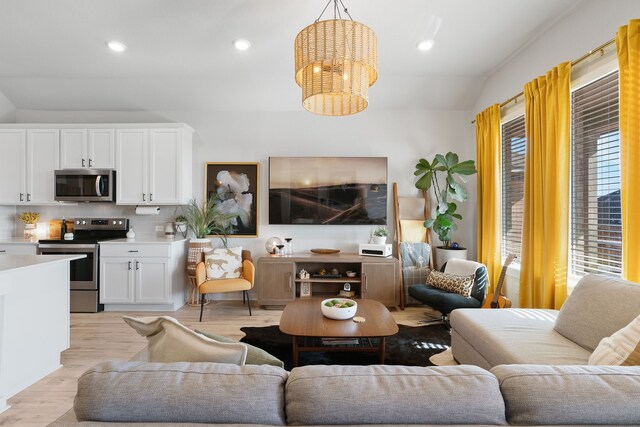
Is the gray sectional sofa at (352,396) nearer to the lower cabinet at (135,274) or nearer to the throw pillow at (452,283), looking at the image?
the throw pillow at (452,283)

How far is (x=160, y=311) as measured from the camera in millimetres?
3920

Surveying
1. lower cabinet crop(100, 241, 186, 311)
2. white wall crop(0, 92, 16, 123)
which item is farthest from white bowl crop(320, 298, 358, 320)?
white wall crop(0, 92, 16, 123)

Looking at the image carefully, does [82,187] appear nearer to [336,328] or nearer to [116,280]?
[116,280]

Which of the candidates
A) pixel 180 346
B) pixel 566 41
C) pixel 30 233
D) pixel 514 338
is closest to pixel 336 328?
pixel 514 338

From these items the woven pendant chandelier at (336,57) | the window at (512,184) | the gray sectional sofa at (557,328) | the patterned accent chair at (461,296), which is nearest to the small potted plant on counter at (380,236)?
the patterned accent chair at (461,296)

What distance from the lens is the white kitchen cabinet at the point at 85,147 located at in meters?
4.08

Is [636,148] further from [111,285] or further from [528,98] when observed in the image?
[111,285]

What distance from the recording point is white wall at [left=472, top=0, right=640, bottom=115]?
7.28 ft

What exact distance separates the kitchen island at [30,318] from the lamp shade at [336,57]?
2.30 meters

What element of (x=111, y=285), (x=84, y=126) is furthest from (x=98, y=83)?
(x=111, y=285)

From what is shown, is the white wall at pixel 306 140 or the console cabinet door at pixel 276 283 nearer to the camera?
the console cabinet door at pixel 276 283

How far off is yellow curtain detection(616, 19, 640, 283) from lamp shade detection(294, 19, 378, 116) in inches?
62.2

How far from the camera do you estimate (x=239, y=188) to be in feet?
14.6

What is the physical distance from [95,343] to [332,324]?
7.69 feet
